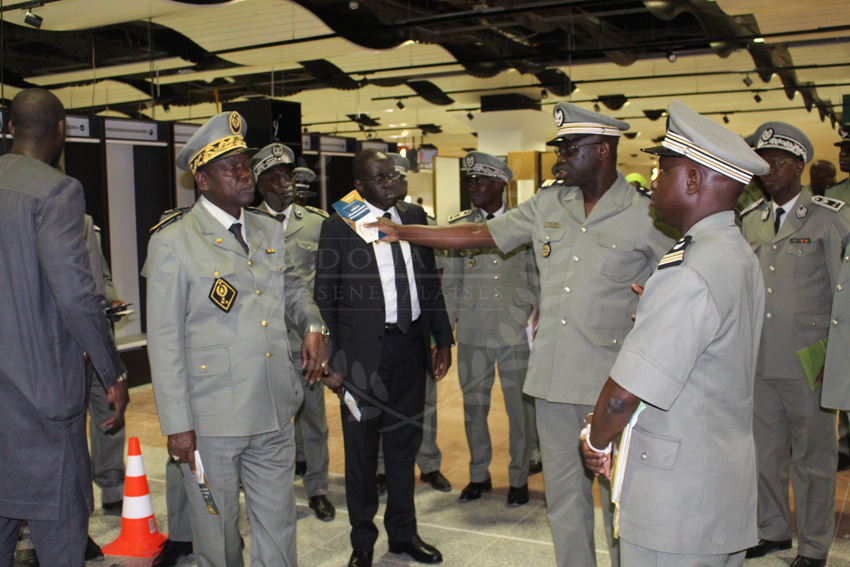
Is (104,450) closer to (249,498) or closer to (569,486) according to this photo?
(249,498)

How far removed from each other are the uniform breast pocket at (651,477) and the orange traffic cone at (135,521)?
2636mm

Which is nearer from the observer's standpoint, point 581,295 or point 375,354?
point 581,295

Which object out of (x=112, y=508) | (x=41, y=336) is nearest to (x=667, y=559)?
(x=41, y=336)

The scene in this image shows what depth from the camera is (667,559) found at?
6.23ft

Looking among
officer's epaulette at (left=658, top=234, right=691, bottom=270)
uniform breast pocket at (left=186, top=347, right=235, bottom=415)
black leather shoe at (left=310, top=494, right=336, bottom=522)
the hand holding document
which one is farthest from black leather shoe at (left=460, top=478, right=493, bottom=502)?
officer's epaulette at (left=658, top=234, right=691, bottom=270)

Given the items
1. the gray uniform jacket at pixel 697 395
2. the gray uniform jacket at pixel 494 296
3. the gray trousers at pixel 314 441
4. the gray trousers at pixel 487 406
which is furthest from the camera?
the gray uniform jacket at pixel 494 296

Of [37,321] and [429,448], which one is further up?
[37,321]

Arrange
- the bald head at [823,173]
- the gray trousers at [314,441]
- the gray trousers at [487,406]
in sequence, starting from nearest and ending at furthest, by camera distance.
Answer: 1. the gray trousers at [314,441]
2. the gray trousers at [487,406]
3. the bald head at [823,173]

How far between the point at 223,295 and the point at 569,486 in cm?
161

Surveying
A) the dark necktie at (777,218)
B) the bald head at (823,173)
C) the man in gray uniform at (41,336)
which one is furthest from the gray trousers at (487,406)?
the bald head at (823,173)

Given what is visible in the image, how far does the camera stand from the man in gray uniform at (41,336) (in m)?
2.44

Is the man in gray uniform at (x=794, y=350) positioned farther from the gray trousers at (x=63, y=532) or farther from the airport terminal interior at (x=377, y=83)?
the gray trousers at (x=63, y=532)

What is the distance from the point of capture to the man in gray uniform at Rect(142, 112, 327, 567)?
2.51 m

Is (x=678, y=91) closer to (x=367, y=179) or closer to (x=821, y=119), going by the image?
(x=821, y=119)
